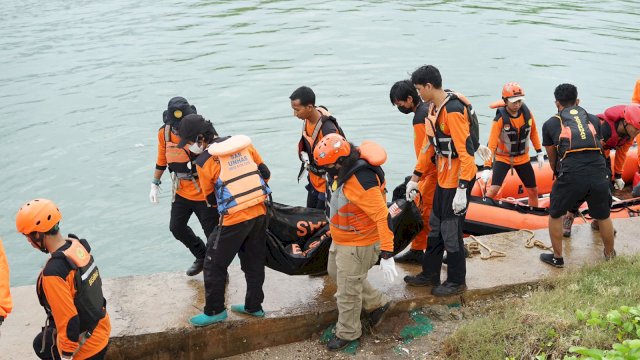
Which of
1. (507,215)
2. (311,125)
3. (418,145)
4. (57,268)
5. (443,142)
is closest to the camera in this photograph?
(57,268)

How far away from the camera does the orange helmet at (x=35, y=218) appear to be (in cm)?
457

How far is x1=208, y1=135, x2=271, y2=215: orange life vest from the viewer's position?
→ 5570mm

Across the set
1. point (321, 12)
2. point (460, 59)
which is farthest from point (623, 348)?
point (321, 12)

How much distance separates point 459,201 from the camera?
5922 millimetres

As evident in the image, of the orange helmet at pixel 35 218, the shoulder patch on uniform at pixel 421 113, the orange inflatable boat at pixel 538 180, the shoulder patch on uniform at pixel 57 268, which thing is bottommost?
the orange inflatable boat at pixel 538 180

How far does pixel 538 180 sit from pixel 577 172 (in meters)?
3.98

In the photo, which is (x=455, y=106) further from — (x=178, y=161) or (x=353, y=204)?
(x=178, y=161)

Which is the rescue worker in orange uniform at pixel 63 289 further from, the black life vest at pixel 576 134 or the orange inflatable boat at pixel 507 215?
the orange inflatable boat at pixel 507 215

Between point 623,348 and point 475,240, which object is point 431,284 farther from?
point 623,348

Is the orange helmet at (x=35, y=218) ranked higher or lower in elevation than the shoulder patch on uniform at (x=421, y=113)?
lower

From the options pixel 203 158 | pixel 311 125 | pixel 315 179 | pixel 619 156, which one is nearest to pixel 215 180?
pixel 203 158

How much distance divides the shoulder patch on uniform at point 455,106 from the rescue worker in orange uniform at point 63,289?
122 inches

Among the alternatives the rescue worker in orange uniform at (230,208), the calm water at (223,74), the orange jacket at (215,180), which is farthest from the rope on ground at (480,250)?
the calm water at (223,74)

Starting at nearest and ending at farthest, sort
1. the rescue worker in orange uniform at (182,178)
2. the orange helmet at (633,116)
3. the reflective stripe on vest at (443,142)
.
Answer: the reflective stripe on vest at (443,142), the rescue worker in orange uniform at (182,178), the orange helmet at (633,116)
